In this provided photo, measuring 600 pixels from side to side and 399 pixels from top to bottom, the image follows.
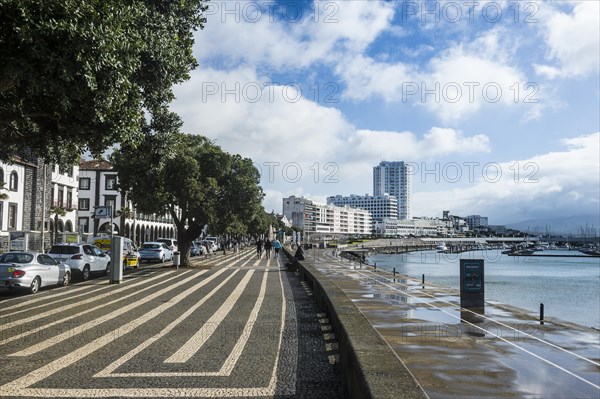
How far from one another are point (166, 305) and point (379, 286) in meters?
9.20

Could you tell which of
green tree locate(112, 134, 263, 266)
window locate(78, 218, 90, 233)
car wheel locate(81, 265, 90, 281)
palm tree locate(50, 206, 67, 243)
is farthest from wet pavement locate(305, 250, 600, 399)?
window locate(78, 218, 90, 233)

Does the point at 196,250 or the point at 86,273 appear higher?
the point at 86,273

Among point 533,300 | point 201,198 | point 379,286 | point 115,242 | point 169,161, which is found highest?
point 169,161

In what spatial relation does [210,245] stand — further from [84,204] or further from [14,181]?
[14,181]

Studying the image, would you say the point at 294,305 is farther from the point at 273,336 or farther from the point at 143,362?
the point at 143,362

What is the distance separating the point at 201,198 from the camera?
27.3 metres

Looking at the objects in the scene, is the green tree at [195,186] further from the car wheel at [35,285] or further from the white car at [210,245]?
the white car at [210,245]

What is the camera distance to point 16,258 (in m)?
17.3

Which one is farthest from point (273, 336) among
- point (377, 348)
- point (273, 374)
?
point (377, 348)

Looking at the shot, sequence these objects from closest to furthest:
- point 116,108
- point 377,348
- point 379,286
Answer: point 377,348 → point 116,108 → point 379,286

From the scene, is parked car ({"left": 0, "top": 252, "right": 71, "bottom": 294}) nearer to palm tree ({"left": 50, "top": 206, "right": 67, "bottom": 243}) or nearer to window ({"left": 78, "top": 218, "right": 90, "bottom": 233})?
palm tree ({"left": 50, "top": 206, "right": 67, "bottom": 243})

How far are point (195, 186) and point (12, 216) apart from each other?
71.0 feet

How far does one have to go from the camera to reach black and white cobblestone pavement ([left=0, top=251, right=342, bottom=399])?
6488 mm

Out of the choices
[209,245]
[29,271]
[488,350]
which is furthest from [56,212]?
[488,350]
